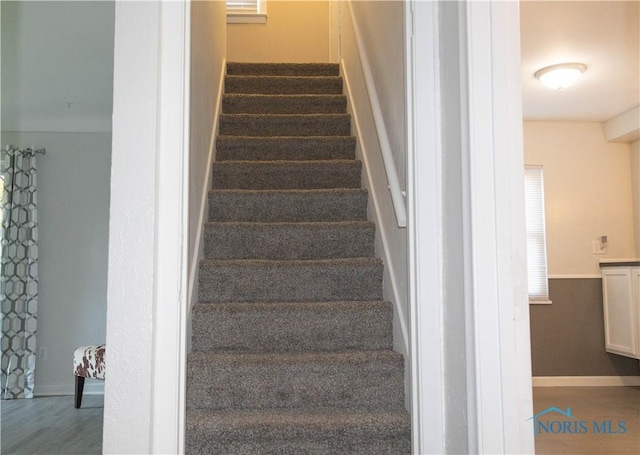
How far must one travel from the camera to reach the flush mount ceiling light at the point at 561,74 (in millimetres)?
3902

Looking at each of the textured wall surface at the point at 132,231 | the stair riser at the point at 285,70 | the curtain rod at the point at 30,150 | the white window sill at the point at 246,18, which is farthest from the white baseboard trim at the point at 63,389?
the textured wall surface at the point at 132,231

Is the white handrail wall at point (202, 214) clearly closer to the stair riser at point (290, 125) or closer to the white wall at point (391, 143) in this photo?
the stair riser at point (290, 125)

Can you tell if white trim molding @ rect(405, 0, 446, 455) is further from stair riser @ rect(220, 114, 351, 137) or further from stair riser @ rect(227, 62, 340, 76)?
stair riser @ rect(227, 62, 340, 76)

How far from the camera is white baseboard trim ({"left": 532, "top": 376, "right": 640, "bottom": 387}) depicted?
477cm

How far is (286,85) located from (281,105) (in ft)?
1.20

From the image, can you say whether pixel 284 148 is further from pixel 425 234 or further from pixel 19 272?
pixel 19 272

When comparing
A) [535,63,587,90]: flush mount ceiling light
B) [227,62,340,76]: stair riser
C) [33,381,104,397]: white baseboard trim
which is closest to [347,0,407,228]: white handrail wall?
[227,62,340,76]: stair riser

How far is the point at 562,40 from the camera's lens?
11.5ft

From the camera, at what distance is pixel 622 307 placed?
455cm

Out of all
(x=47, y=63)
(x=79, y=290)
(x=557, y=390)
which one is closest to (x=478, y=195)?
(x=47, y=63)

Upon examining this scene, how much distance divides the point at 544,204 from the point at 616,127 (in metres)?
1.01

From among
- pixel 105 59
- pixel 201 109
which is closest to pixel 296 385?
pixel 201 109

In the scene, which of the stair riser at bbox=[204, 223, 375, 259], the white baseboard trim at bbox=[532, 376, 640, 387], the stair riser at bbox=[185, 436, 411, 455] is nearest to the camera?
the stair riser at bbox=[185, 436, 411, 455]

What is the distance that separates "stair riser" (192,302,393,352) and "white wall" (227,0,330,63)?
3415 mm
